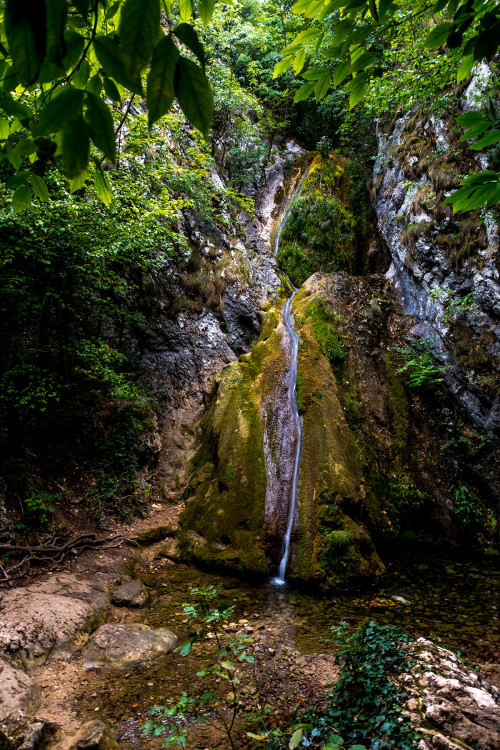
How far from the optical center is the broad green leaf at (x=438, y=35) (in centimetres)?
126

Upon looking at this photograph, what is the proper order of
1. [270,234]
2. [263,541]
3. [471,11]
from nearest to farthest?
[471,11]
[263,541]
[270,234]

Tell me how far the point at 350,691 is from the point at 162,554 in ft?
13.9

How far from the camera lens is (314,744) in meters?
2.16

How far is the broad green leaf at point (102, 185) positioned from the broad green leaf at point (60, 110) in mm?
344

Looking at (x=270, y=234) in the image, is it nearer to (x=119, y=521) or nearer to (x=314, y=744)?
(x=119, y=521)

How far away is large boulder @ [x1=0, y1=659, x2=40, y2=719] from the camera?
2.70 meters

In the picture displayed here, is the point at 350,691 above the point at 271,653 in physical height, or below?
above

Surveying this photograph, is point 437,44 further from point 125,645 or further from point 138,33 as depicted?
point 125,645

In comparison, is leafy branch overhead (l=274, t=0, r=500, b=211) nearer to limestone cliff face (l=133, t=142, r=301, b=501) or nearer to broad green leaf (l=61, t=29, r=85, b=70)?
broad green leaf (l=61, t=29, r=85, b=70)

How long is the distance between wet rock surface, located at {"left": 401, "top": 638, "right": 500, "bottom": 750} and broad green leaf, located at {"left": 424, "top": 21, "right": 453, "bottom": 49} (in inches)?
131

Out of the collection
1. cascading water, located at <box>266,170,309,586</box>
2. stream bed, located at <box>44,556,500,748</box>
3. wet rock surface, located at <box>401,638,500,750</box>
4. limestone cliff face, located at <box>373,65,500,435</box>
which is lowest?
stream bed, located at <box>44,556,500,748</box>

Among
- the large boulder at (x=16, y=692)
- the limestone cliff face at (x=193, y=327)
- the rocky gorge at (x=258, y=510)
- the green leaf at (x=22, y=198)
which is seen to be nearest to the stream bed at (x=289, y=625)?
the rocky gorge at (x=258, y=510)

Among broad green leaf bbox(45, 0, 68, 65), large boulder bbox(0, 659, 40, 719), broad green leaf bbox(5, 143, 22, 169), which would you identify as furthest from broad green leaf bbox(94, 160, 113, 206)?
large boulder bbox(0, 659, 40, 719)

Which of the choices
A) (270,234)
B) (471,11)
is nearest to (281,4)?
(270,234)
